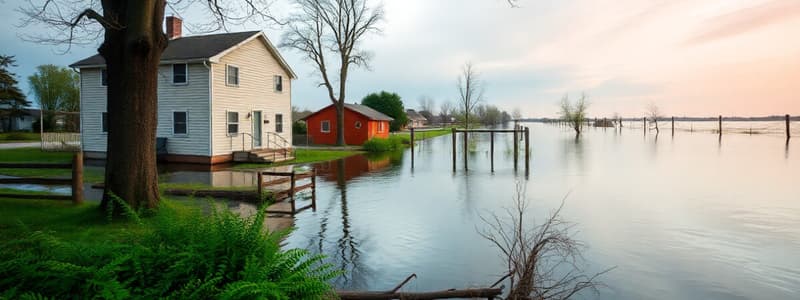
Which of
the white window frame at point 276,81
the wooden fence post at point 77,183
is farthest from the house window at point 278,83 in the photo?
the wooden fence post at point 77,183

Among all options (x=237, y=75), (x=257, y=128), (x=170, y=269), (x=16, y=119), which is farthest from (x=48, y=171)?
(x=16, y=119)

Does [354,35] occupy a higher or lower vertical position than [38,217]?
higher

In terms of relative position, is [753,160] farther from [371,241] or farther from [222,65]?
[222,65]

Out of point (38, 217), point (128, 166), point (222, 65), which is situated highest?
point (222, 65)

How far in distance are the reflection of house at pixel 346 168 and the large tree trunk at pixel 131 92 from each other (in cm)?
946

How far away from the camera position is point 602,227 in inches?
393

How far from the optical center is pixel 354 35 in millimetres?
37438

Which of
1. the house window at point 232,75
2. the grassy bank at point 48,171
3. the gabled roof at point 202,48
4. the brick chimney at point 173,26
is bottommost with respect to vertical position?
the grassy bank at point 48,171

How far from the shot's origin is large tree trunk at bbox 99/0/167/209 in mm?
8266

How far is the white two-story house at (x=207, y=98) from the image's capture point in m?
22.1

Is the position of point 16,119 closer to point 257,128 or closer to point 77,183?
point 257,128

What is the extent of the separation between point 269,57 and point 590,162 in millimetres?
17848

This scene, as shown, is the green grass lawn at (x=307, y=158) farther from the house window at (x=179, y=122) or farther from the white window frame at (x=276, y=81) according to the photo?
the white window frame at (x=276, y=81)

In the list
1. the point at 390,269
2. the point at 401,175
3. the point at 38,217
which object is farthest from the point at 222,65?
the point at 390,269
